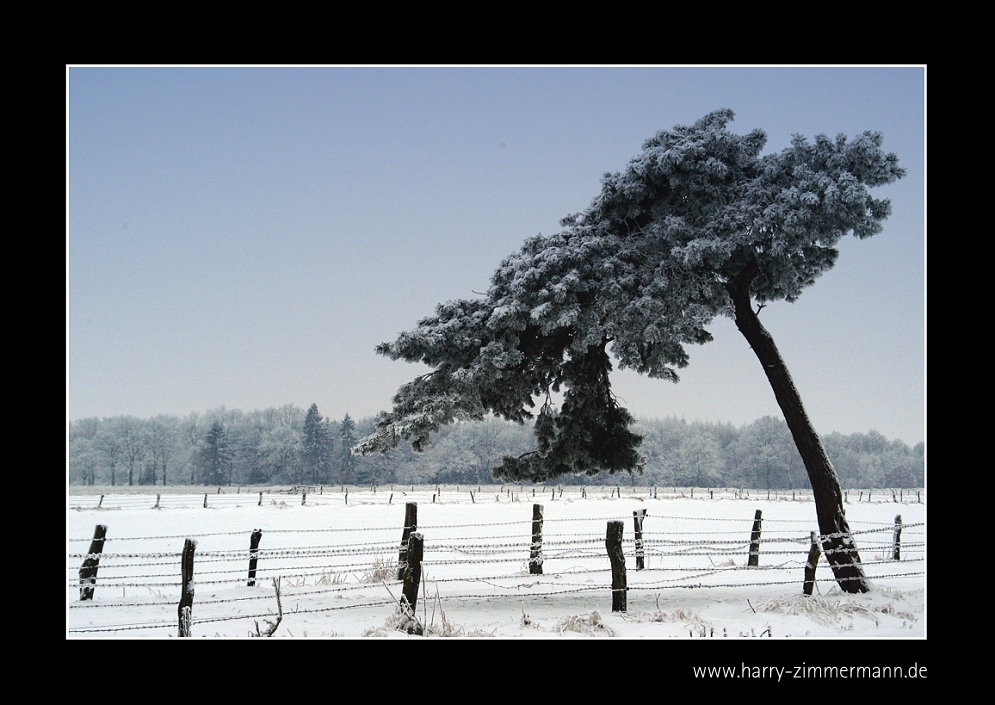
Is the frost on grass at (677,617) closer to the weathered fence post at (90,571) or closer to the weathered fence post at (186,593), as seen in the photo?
the weathered fence post at (186,593)

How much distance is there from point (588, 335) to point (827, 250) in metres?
4.30

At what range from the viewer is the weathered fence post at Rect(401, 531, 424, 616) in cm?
873

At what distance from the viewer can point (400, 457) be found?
293 ft

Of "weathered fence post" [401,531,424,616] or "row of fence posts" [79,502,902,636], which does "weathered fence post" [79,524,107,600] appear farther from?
"weathered fence post" [401,531,424,616]

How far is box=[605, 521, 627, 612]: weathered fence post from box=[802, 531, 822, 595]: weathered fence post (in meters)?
3.40

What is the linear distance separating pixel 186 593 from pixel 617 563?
549cm

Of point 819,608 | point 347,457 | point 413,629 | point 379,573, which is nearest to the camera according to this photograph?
point 413,629

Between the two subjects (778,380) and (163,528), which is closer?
(778,380)

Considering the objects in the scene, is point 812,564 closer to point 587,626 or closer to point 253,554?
point 587,626

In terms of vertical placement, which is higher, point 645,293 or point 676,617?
point 645,293

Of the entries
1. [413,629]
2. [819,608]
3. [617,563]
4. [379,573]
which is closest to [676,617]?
[617,563]
